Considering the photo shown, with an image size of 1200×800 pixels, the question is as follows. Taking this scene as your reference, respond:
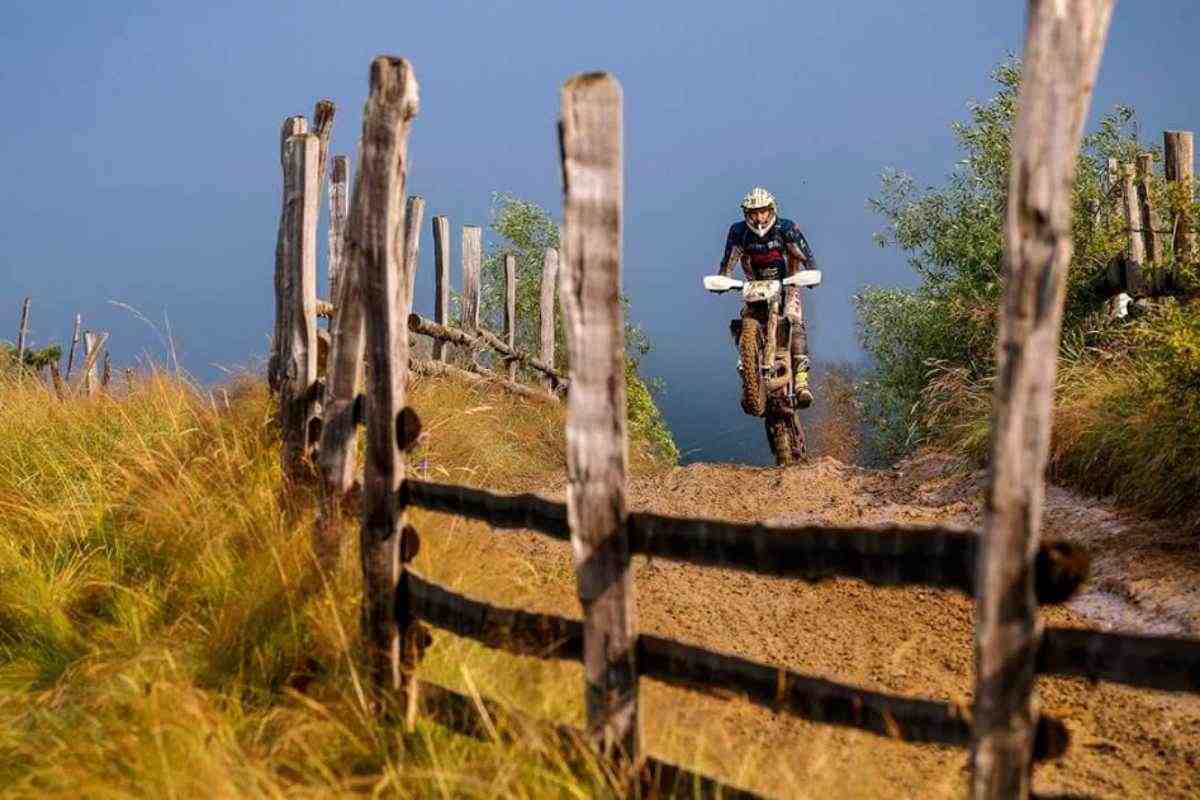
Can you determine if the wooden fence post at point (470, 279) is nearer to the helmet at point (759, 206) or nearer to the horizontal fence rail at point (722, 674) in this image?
the helmet at point (759, 206)

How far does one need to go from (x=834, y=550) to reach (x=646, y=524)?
0.60 metres

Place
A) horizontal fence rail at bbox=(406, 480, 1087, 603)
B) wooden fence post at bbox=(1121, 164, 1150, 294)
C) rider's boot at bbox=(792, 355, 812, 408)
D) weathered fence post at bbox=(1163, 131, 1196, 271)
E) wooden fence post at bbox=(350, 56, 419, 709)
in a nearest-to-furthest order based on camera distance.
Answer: horizontal fence rail at bbox=(406, 480, 1087, 603) → wooden fence post at bbox=(350, 56, 419, 709) → weathered fence post at bbox=(1163, 131, 1196, 271) → rider's boot at bbox=(792, 355, 812, 408) → wooden fence post at bbox=(1121, 164, 1150, 294)

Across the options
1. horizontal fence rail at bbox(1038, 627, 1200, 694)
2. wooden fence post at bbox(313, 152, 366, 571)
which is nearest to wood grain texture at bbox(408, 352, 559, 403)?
wooden fence post at bbox(313, 152, 366, 571)

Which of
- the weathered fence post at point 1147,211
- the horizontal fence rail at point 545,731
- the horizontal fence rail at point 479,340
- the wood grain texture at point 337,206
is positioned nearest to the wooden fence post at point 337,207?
the wood grain texture at point 337,206

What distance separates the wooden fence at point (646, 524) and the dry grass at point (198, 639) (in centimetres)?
26

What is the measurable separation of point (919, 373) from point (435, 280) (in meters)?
7.52

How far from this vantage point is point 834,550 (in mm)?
3369

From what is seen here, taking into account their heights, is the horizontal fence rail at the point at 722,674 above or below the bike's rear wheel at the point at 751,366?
below

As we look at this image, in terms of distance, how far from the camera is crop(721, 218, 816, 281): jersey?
36.8 feet

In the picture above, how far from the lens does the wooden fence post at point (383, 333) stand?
4.62 metres

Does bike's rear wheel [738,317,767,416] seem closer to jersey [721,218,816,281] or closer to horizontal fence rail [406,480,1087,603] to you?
jersey [721,218,816,281]

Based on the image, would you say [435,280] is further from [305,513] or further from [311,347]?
[305,513]

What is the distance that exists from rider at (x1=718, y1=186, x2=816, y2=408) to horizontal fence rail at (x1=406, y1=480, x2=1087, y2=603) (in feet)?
24.4

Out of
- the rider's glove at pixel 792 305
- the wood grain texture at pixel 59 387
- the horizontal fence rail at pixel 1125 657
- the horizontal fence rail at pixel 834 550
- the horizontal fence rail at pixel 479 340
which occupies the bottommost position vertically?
the horizontal fence rail at pixel 1125 657
